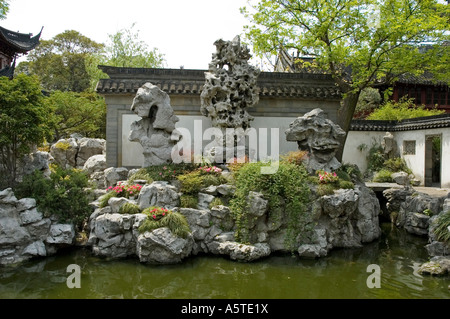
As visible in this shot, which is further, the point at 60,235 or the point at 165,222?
the point at 60,235

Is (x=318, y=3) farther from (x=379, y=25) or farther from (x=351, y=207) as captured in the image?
(x=351, y=207)

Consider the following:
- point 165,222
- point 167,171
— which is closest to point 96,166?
point 167,171

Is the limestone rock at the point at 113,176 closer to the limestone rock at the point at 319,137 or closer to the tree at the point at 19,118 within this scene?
the tree at the point at 19,118

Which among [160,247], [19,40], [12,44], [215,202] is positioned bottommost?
[160,247]

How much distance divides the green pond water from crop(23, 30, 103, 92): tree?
72.3 feet

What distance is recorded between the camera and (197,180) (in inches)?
356

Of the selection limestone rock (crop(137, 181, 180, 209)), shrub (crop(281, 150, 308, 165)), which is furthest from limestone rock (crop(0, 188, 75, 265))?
shrub (crop(281, 150, 308, 165))

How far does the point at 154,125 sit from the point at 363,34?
726 cm

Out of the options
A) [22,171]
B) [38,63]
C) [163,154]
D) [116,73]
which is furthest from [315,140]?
[38,63]

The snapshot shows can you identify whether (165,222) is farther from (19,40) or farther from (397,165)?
(19,40)

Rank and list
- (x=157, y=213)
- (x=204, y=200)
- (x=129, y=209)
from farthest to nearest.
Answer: (x=204, y=200) < (x=129, y=209) < (x=157, y=213)

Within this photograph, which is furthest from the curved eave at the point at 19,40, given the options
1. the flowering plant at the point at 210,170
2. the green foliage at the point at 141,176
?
the flowering plant at the point at 210,170

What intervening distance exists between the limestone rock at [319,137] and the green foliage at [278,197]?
122cm

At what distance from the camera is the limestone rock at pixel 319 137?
9.94 meters
